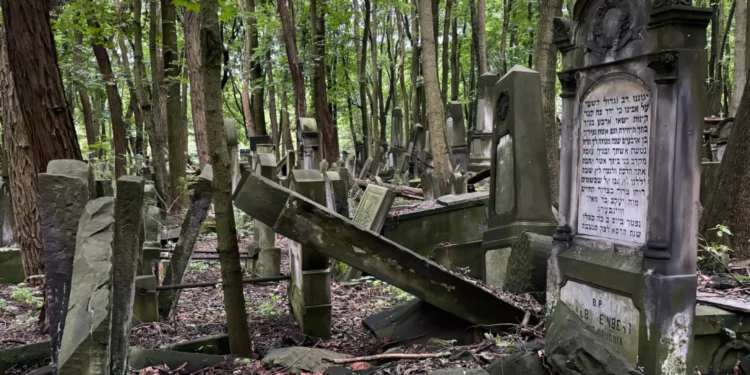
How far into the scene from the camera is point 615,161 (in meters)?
3.97

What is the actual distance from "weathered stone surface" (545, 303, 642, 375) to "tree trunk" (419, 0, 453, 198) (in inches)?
282

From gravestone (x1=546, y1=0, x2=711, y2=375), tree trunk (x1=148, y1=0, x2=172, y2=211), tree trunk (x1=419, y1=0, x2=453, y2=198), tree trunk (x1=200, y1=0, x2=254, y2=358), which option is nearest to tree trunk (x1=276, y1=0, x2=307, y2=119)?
tree trunk (x1=148, y1=0, x2=172, y2=211)

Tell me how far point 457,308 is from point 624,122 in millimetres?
1942

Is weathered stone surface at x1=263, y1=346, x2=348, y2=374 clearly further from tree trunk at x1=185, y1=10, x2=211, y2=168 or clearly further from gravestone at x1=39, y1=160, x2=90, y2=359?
tree trunk at x1=185, y1=10, x2=211, y2=168

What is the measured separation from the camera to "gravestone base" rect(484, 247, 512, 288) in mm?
6324

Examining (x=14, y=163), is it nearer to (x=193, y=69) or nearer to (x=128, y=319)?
(x=128, y=319)

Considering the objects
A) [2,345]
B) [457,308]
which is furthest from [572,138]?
[2,345]

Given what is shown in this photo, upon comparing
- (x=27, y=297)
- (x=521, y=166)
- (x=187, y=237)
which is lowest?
(x=27, y=297)

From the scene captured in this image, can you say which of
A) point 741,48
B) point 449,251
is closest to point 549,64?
point 449,251

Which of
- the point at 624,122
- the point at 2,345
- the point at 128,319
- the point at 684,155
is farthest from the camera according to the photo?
the point at 2,345

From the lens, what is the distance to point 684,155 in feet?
11.5

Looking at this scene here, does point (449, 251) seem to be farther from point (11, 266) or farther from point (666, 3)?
point (11, 266)

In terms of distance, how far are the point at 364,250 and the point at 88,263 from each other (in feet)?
6.62

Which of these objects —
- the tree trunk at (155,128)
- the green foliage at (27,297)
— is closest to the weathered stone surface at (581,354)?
the green foliage at (27,297)
